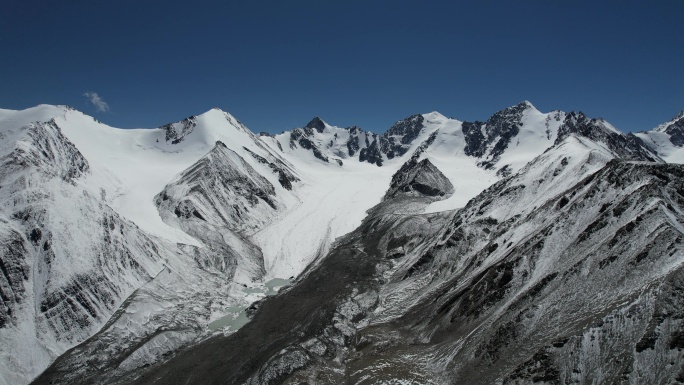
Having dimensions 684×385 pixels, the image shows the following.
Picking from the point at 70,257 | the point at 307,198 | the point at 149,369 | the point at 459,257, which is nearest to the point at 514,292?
the point at 459,257

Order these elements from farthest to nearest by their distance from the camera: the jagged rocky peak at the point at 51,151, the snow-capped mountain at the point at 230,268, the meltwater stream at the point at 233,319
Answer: the jagged rocky peak at the point at 51,151 < the meltwater stream at the point at 233,319 < the snow-capped mountain at the point at 230,268

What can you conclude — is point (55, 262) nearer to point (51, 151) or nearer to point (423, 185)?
point (51, 151)

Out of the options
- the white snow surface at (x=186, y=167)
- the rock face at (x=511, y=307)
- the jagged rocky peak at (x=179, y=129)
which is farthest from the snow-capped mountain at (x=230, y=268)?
the jagged rocky peak at (x=179, y=129)

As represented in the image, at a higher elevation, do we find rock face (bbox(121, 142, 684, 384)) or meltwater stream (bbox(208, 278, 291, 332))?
meltwater stream (bbox(208, 278, 291, 332))

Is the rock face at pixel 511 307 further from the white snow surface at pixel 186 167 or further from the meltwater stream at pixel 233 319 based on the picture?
the white snow surface at pixel 186 167

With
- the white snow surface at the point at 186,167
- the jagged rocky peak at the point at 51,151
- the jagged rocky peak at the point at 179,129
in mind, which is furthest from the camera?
the jagged rocky peak at the point at 179,129

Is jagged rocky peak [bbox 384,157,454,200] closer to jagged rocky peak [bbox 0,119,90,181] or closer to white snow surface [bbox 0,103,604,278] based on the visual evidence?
white snow surface [bbox 0,103,604,278]

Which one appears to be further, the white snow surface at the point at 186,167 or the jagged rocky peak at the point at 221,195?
the jagged rocky peak at the point at 221,195

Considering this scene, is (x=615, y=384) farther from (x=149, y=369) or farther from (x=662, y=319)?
(x=149, y=369)

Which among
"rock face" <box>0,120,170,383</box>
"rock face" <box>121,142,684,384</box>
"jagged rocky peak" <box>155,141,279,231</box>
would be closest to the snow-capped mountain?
"rock face" <box>0,120,170,383</box>

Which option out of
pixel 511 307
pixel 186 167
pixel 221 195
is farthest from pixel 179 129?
pixel 511 307

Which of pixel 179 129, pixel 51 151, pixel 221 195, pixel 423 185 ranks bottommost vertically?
pixel 423 185
